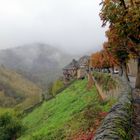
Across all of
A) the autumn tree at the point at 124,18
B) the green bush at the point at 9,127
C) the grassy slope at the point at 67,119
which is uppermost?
the autumn tree at the point at 124,18

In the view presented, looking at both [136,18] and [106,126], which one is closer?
[106,126]

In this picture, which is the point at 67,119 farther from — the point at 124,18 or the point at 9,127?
the point at 9,127

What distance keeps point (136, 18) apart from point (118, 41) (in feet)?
29.3

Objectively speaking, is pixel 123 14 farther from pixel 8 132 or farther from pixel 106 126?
pixel 8 132

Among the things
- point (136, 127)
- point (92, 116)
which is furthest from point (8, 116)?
point (136, 127)

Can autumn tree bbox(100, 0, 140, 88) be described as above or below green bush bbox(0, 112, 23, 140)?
above

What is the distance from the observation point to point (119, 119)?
14.0 m

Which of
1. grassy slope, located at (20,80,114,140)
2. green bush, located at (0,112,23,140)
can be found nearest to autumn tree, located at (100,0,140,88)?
grassy slope, located at (20,80,114,140)

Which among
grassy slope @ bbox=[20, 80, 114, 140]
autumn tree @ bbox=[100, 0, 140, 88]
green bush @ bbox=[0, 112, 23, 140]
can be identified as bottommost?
green bush @ bbox=[0, 112, 23, 140]

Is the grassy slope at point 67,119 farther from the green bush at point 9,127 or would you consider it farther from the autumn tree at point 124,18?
the autumn tree at point 124,18

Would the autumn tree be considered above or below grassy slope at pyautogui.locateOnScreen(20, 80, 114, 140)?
above

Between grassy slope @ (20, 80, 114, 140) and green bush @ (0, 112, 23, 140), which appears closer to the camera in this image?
grassy slope @ (20, 80, 114, 140)

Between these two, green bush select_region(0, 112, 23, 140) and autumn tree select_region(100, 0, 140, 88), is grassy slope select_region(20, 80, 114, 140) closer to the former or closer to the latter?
green bush select_region(0, 112, 23, 140)

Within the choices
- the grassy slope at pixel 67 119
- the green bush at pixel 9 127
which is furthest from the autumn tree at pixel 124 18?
the green bush at pixel 9 127
